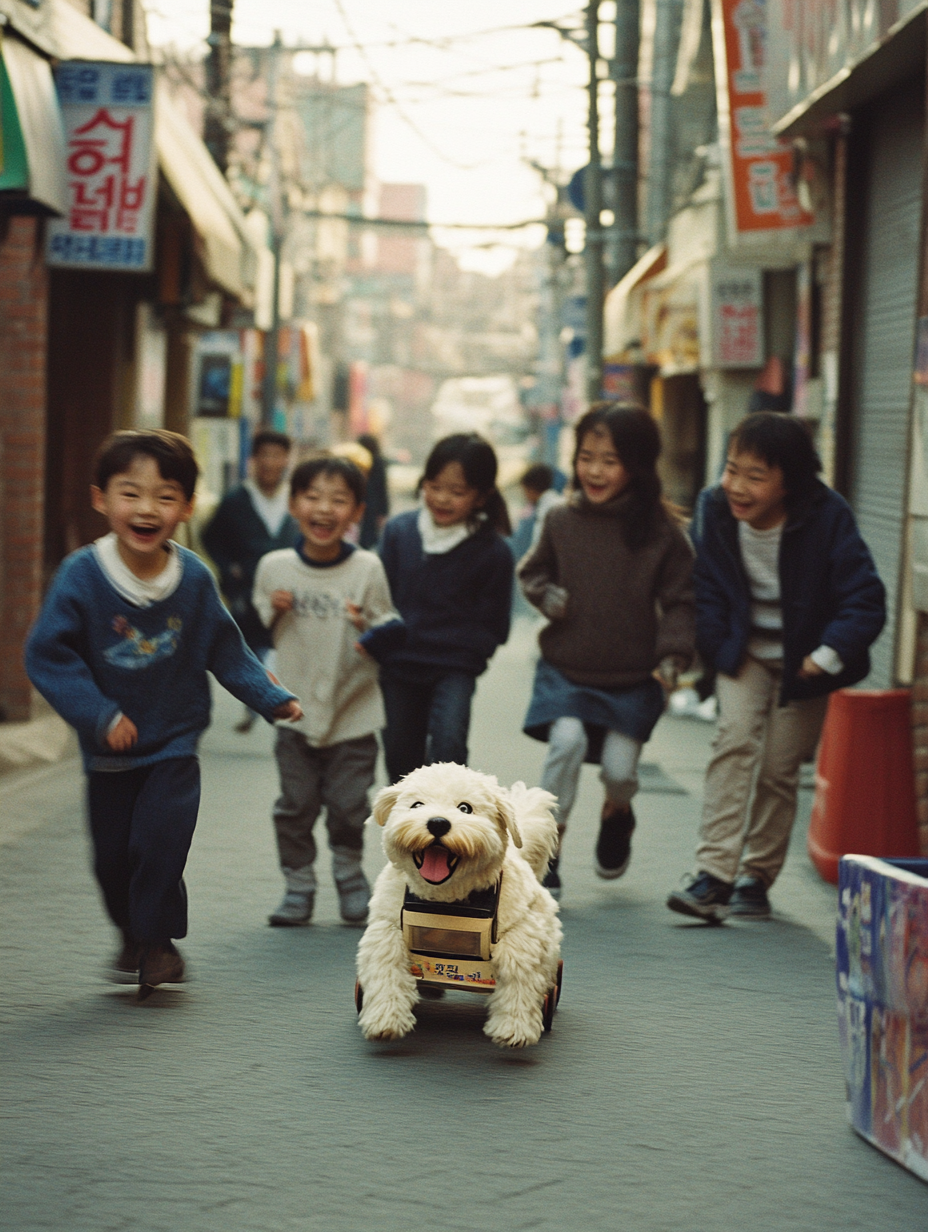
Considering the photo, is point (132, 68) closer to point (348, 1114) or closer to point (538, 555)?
point (538, 555)

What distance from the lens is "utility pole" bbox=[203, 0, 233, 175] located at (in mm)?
18078

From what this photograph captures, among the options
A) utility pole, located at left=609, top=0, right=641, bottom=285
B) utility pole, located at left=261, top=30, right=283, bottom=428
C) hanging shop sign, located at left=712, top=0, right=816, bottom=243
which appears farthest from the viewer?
utility pole, located at left=261, top=30, right=283, bottom=428

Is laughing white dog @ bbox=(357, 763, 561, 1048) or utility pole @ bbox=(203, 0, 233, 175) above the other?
utility pole @ bbox=(203, 0, 233, 175)

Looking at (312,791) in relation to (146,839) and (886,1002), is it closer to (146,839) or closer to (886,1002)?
(146,839)

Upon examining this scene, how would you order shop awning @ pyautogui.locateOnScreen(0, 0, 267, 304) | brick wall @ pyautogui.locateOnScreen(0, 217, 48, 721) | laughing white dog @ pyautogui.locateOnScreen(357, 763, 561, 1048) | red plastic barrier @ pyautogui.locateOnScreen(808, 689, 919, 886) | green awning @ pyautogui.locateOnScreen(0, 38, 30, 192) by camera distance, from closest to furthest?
laughing white dog @ pyautogui.locateOnScreen(357, 763, 561, 1048) → red plastic barrier @ pyautogui.locateOnScreen(808, 689, 919, 886) → green awning @ pyautogui.locateOnScreen(0, 38, 30, 192) → shop awning @ pyautogui.locateOnScreen(0, 0, 267, 304) → brick wall @ pyautogui.locateOnScreen(0, 217, 48, 721)

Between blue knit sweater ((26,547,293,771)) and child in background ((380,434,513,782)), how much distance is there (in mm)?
1544

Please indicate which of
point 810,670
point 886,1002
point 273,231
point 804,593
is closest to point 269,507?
point 804,593

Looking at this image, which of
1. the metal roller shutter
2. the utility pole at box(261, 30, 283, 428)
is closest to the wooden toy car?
the metal roller shutter

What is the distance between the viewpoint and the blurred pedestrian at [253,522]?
11.3 meters

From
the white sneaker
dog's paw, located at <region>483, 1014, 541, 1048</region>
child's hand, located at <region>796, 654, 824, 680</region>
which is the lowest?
the white sneaker

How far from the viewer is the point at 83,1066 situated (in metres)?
4.56

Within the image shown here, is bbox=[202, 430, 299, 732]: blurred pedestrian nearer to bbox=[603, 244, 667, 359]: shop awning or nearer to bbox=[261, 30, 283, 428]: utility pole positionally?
bbox=[603, 244, 667, 359]: shop awning

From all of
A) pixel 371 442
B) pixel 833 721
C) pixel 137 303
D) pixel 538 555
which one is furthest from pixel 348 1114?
pixel 371 442

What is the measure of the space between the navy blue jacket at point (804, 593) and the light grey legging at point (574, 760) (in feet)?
1.51
